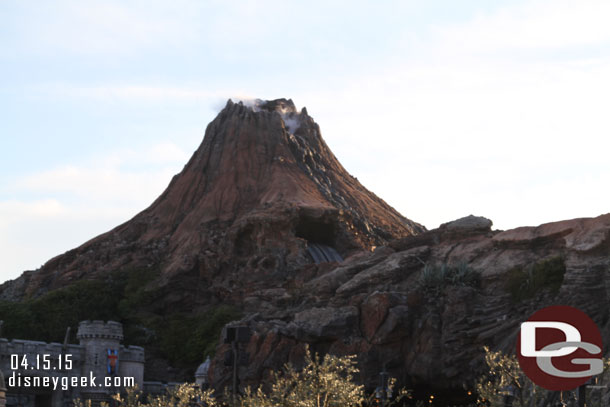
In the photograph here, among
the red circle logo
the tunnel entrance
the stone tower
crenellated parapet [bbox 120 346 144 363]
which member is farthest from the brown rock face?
the red circle logo

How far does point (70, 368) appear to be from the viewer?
5791 centimetres

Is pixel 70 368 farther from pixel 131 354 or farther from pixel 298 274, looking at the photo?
pixel 298 274

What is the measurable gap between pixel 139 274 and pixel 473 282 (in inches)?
1477

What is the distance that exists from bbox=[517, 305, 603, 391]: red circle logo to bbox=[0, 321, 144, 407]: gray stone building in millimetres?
46192

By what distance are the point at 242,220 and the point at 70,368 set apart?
73.2 feet

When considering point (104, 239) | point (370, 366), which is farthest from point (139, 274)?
point (370, 366)

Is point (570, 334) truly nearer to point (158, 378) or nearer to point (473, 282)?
point (473, 282)

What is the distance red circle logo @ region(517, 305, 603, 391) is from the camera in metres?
13.0

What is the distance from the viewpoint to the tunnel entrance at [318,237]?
7569cm

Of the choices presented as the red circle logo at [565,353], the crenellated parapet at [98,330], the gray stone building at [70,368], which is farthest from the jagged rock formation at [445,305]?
the red circle logo at [565,353]

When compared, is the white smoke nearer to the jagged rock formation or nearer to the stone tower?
the stone tower

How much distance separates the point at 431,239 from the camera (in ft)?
188

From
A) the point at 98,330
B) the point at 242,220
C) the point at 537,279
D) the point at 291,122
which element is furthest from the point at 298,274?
the point at 291,122

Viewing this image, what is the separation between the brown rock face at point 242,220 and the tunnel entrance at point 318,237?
111mm
